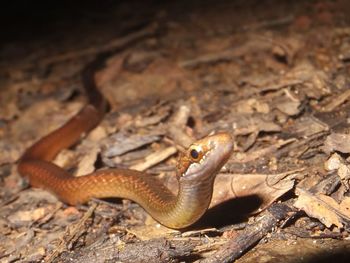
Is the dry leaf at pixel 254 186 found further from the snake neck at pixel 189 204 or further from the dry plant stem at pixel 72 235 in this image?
the dry plant stem at pixel 72 235

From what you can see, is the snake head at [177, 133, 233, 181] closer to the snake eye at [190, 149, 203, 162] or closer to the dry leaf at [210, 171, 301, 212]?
the snake eye at [190, 149, 203, 162]

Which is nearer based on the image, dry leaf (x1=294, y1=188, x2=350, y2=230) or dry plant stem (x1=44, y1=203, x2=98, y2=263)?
dry leaf (x1=294, y1=188, x2=350, y2=230)

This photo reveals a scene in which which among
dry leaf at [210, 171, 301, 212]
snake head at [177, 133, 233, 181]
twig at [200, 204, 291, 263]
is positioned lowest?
twig at [200, 204, 291, 263]

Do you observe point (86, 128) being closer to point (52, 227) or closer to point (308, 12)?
point (52, 227)

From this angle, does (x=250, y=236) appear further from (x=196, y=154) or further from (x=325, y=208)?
(x=196, y=154)

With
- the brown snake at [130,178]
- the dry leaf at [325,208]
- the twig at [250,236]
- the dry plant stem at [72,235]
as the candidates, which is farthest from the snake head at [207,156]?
the dry plant stem at [72,235]

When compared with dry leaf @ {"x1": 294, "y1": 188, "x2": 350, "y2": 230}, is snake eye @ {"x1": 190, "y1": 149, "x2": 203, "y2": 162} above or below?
above

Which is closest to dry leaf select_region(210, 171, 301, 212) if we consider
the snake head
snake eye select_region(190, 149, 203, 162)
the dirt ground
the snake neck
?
the dirt ground

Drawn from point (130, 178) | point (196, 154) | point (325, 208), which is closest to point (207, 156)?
point (196, 154)
